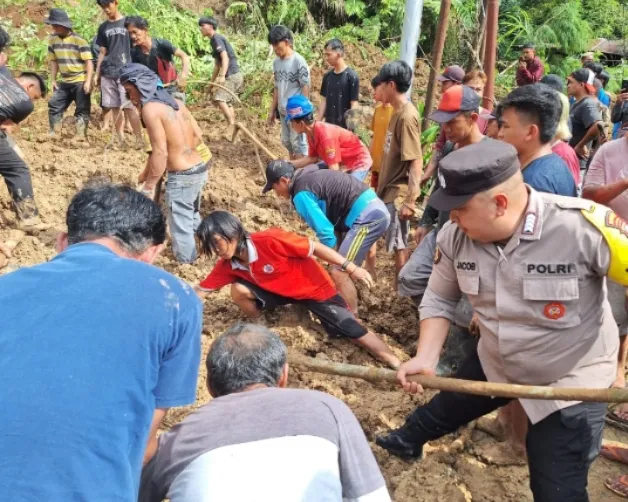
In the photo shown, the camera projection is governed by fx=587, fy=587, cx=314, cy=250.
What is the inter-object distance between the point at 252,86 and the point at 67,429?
32.8 feet

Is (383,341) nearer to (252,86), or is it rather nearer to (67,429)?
(67,429)

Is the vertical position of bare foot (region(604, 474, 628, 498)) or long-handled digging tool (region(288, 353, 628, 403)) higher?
long-handled digging tool (region(288, 353, 628, 403))

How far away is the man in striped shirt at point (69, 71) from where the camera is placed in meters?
7.51

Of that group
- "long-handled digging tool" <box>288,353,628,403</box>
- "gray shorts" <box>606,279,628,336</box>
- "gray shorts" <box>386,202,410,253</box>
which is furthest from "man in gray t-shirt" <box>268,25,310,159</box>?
"long-handled digging tool" <box>288,353,628,403</box>

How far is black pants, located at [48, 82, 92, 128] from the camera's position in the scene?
7.63 m

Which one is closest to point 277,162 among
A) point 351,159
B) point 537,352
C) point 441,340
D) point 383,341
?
point 351,159

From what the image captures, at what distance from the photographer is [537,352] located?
219 centimetres

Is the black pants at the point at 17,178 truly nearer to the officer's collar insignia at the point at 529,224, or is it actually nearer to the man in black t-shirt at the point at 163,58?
the man in black t-shirt at the point at 163,58

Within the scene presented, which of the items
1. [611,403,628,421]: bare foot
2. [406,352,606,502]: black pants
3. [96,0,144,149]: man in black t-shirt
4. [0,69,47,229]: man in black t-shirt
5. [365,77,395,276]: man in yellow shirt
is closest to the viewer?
[406,352,606,502]: black pants

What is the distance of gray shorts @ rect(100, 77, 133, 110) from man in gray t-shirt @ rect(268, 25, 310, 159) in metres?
1.95

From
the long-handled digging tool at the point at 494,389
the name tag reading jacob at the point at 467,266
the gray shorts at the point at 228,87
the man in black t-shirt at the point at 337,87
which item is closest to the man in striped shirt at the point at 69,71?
the gray shorts at the point at 228,87

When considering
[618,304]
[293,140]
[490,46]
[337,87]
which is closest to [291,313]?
[618,304]

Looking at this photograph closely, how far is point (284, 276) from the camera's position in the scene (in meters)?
4.01

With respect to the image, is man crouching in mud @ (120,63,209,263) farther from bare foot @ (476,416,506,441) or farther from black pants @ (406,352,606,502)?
black pants @ (406,352,606,502)
